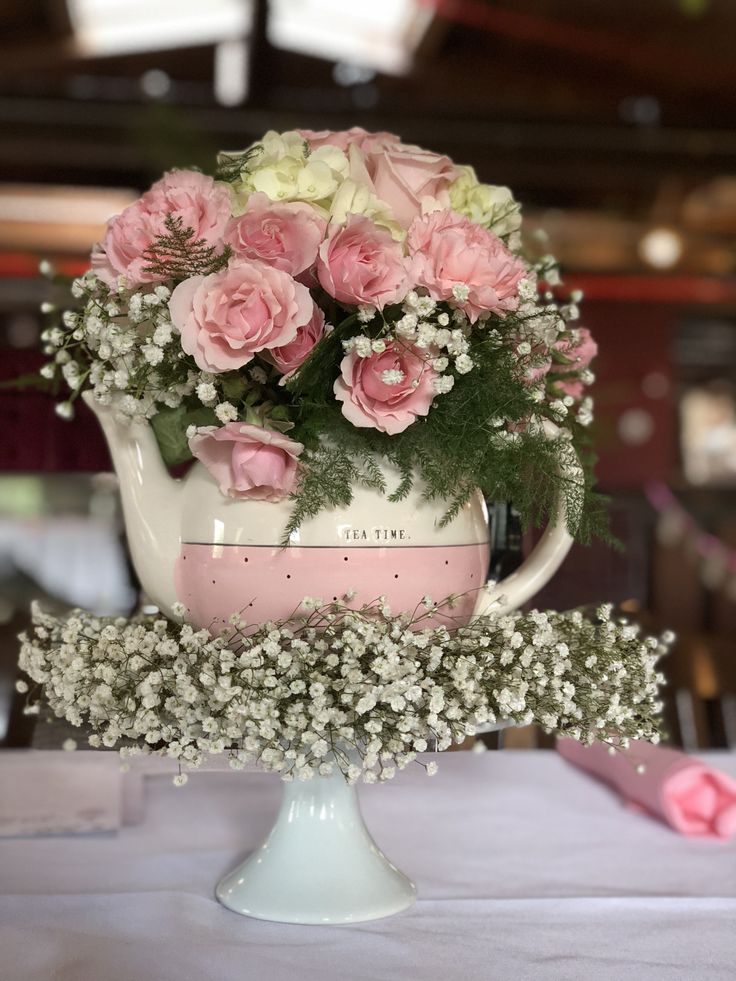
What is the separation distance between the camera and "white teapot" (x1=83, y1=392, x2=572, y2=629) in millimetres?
882

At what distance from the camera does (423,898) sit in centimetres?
96

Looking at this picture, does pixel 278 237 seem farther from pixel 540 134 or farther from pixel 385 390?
pixel 540 134

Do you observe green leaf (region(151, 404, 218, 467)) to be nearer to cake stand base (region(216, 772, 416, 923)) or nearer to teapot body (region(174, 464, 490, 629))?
teapot body (region(174, 464, 490, 629))

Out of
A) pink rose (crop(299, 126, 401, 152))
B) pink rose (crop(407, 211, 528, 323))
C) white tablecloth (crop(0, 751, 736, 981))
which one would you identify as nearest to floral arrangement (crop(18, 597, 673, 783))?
white tablecloth (crop(0, 751, 736, 981))

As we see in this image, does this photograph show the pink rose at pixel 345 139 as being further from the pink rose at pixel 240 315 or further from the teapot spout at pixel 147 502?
the teapot spout at pixel 147 502

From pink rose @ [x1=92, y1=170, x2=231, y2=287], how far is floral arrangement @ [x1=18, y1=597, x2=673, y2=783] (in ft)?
0.95

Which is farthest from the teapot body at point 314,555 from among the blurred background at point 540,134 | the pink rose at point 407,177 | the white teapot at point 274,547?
the blurred background at point 540,134

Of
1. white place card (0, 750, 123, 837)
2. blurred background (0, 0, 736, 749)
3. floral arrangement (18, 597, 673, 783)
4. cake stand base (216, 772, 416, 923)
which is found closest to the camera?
floral arrangement (18, 597, 673, 783)

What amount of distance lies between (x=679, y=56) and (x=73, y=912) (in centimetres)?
510

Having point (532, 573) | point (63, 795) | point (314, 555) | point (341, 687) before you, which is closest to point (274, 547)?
point (314, 555)

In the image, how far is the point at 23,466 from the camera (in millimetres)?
1650

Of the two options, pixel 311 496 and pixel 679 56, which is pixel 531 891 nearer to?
pixel 311 496

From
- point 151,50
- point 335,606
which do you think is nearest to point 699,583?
point 151,50

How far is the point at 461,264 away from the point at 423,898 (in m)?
0.53
